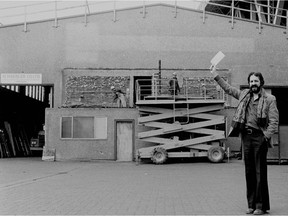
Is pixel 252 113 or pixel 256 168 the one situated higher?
pixel 252 113

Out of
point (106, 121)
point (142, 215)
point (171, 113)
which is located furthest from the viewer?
point (106, 121)

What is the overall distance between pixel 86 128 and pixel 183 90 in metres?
5.73

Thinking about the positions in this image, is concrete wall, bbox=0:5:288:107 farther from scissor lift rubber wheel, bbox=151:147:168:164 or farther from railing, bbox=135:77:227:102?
scissor lift rubber wheel, bbox=151:147:168:164

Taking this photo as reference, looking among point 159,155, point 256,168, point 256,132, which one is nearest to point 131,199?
point 256,168

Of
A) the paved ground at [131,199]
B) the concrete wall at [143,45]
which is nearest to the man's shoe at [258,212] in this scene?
the paved ground at [131,199]

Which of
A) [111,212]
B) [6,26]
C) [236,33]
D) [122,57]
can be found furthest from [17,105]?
[111,212]

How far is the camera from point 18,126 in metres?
37.7

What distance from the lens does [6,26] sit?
30.0 metres

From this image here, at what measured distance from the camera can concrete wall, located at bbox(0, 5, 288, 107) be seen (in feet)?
96.5

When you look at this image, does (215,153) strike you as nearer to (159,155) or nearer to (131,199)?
(159,155)

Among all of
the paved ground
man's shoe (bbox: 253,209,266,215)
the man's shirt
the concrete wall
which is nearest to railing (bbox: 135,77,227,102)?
the concrete wall

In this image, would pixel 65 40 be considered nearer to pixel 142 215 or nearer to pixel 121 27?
pixel 121 27

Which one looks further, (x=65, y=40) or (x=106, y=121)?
(x=65, y=40)

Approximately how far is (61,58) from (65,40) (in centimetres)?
110
